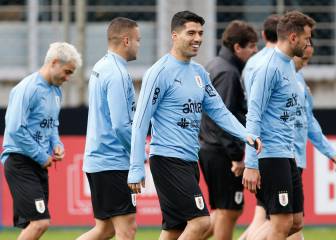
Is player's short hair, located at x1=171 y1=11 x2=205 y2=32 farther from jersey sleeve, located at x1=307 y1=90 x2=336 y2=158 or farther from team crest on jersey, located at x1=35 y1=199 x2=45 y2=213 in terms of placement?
team crest on jersey, located at x1=35 y1=199 x2=45 y2=213

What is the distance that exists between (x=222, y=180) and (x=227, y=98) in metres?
0.84

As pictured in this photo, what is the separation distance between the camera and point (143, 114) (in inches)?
389

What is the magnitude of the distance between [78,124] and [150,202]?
1.33 metres

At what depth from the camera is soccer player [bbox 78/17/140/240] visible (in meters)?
10.5

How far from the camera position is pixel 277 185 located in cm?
1045

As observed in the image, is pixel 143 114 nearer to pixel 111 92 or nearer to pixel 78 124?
pixel 111 92

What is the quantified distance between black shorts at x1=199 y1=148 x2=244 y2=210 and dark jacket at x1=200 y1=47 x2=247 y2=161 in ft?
0.32

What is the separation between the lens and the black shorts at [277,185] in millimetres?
10438

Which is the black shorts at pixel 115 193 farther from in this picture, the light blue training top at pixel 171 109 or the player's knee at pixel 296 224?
the player's knee at pixel 296 224

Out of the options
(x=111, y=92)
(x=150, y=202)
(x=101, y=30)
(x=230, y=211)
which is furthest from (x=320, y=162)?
(x=111, y=92)

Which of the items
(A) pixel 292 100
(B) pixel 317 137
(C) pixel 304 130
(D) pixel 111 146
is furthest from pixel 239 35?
(D) pixel 111 146

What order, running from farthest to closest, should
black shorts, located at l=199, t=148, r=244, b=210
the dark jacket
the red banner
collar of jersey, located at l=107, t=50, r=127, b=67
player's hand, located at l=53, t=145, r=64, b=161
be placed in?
1. the red banner
2. black shorts, located at l=199, t=148, r=244, b=210
3. the dark jacket
4. player's hand, located at l=53, t=145, r=64, b=161
5. collar of jersey, located at l=107, t=50, r=127, b=67

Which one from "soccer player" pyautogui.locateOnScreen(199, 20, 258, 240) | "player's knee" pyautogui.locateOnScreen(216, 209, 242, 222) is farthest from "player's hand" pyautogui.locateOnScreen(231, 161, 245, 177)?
"player's knee" pyautogui.locateOnScreen(216, 209, 242, 222)

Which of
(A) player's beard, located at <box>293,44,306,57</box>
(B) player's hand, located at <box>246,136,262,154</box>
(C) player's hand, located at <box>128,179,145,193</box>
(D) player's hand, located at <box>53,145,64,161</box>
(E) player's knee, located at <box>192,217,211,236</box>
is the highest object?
(A) player's beard, located at <box>293,44,306,57</box>
